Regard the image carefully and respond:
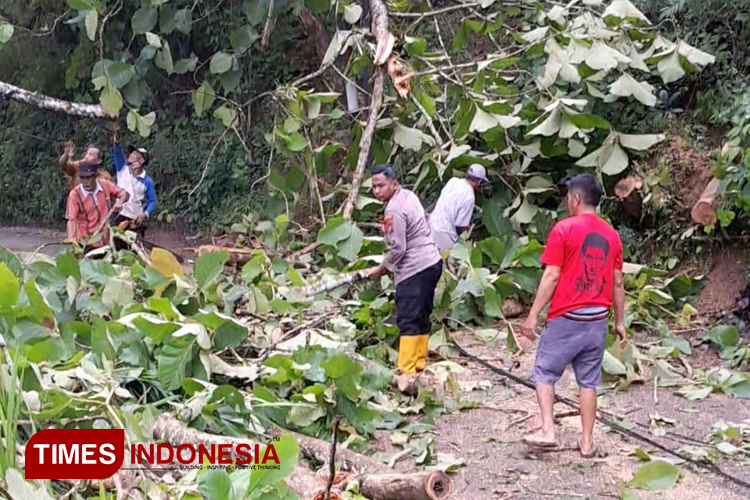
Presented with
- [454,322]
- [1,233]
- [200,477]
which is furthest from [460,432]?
[1,233]

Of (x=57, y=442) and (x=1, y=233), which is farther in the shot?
(x=1, y=233)

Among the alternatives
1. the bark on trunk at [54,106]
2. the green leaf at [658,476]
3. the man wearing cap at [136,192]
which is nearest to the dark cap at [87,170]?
the bark on trunk at [54,106]

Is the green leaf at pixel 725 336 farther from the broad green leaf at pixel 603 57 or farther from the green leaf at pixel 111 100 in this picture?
the green leaf at pixel 111 100

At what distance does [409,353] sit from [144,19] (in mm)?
5011

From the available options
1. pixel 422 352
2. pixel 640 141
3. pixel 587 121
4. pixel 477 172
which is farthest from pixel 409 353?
pixel 640 141

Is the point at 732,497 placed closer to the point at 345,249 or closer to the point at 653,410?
the point at 653,410

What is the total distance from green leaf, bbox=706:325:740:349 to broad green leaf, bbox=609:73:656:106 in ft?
7.37

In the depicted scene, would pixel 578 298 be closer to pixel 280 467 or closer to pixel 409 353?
pixel 409 353

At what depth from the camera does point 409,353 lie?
5766 millimetres

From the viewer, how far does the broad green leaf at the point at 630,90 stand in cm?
751

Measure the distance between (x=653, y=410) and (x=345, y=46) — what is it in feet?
13.5

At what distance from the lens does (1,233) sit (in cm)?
1606

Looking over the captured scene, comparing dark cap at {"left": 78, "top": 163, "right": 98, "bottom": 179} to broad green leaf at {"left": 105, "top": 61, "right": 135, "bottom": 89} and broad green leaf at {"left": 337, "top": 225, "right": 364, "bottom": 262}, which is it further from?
broad green leaf at {"left": 337, "top": 225, "right": 364, "bottom": 262}

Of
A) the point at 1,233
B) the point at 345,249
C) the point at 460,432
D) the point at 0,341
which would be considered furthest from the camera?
the point at 1,233
